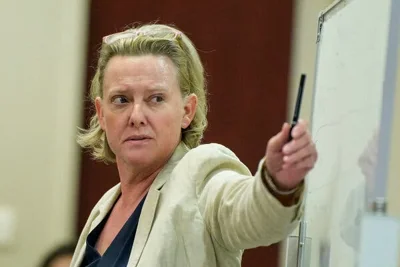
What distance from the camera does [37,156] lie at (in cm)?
245

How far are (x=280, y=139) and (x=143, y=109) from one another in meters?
0.39

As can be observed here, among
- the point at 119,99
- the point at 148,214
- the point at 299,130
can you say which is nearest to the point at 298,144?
the point at 299,130

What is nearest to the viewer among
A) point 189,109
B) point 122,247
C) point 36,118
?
point 122,247

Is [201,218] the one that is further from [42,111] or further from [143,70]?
[42,111]

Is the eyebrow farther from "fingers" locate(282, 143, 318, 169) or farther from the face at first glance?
"fingers" locate(282, 143, 318, 169)

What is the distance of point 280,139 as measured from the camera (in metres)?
0.88

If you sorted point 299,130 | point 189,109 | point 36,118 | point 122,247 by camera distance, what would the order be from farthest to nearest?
point 36,118, point 189,109, point 122,247, point 299,130

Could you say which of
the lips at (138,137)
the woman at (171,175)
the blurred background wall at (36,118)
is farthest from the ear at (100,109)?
the blurred background wall at (36,118)

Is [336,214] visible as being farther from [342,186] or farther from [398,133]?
[398,133]

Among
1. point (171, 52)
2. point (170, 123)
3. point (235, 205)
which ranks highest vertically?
point (171, 52)

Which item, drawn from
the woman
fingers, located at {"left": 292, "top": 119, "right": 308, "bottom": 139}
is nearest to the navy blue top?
the woman

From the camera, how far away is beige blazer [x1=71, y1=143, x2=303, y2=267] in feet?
3.24

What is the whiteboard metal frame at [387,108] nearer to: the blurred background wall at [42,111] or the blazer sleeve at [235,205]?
the blazer sleeve at [235,205]

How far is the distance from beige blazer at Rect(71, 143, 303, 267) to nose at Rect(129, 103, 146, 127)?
95 mm
